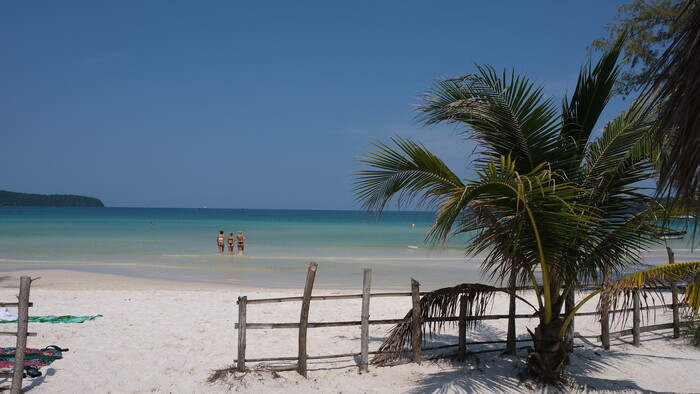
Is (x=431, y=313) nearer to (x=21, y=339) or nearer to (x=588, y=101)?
(x=588, y=101)

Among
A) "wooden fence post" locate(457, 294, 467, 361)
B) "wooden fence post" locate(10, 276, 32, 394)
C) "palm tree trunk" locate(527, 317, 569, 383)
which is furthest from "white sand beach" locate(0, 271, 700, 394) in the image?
"wooden fence post" locate(10, 276, 32, 394)

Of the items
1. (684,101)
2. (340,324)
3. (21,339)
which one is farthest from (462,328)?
(21,339)

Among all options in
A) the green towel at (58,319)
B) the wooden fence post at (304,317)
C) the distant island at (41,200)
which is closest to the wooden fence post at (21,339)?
the wooden fence post at (304,317)

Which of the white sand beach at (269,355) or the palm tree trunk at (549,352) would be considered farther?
the white sand beach at (269,355)

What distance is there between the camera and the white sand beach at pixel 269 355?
6.00 m

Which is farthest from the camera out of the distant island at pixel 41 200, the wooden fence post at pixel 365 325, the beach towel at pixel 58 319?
the distant island at pixel 41 200

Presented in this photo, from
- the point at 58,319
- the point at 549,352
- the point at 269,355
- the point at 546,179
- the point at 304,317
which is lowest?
the point at 269,355

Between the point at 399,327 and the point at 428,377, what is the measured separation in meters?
0.73

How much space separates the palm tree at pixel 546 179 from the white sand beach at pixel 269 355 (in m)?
1.01

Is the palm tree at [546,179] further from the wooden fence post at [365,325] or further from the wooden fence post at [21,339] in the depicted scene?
the wooden fence post at [21,339]

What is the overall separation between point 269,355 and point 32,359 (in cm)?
288

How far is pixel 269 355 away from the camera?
734 centimetres

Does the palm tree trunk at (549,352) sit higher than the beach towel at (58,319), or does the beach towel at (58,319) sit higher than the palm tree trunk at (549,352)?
the palm tree trunk at (549,352)

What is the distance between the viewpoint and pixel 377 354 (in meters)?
6.89
